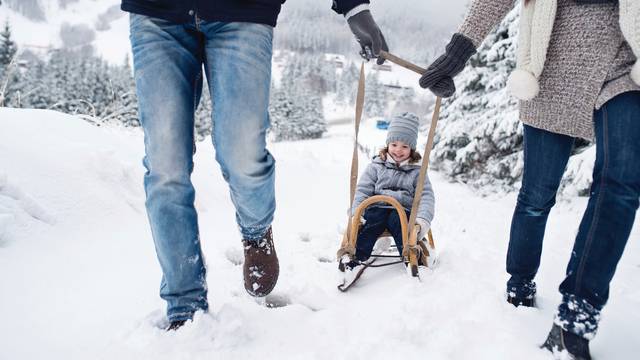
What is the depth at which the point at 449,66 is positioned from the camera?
84.0 inches

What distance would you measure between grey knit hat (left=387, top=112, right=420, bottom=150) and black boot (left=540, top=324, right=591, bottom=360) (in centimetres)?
243

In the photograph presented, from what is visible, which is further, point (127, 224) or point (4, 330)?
point (127, 224)

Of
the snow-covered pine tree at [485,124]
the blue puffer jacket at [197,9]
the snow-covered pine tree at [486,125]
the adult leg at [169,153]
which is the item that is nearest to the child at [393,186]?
the adult leg at [169,153]

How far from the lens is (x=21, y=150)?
2994 millimetres

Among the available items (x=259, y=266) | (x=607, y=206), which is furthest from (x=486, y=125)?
(x=259, y=266)

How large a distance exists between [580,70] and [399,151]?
2.14m

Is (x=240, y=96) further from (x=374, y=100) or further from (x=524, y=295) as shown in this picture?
(x=374, y=100)

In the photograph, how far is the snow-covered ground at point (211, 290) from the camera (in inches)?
65.2

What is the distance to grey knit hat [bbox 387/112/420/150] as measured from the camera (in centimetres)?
383

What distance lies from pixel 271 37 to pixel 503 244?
3.20 meters

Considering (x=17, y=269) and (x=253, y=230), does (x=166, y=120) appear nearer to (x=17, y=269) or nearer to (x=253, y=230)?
(x=253, y=230)

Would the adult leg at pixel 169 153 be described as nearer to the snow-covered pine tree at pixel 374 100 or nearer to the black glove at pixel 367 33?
the black glove at pixel 367 33

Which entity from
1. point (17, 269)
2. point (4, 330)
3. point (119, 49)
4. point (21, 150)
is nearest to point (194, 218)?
point (4, 330)

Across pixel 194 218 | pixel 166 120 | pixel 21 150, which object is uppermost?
pixel 166 120
